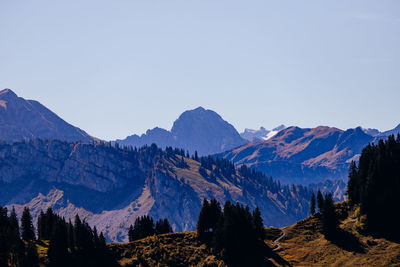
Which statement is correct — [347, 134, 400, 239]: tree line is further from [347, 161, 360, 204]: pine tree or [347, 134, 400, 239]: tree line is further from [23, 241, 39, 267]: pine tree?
[23, 241, 39, 267]: pine tree

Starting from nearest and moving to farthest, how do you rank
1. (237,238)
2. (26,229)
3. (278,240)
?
(237,238), (278,240), (26,229)

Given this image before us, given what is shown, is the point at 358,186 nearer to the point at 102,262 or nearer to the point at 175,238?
the point at 175,238

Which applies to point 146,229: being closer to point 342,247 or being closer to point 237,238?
point 237,238

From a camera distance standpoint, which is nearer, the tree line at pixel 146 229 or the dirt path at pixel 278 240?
the dirt path at pixel 278 240

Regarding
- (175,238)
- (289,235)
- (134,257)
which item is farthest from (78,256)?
(289,235)

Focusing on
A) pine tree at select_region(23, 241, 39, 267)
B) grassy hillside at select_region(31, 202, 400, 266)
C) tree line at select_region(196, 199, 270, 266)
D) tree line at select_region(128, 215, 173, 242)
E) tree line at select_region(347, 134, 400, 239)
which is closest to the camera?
pine tree at select_region(23, 241, 39, 267)

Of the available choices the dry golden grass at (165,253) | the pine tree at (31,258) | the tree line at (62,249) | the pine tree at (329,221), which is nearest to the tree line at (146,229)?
the dry golden grass at (165,253)

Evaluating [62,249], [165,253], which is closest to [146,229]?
[165,253]

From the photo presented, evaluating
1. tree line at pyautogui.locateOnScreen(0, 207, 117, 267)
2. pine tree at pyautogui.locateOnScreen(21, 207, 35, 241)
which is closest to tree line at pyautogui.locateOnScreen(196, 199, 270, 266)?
tree line at pyautogui.locateOnScreen(0, 207, 117, 267)

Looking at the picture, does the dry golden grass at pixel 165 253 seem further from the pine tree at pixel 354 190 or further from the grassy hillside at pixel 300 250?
the pine tree at pixel 354 190

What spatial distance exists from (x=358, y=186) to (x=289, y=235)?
→ 28803mm

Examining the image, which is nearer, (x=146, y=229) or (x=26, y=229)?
(x=26, y=229)

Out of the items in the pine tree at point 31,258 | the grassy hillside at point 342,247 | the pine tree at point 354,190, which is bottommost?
the grassy hillside at point 342,247

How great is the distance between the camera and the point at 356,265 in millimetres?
115062
